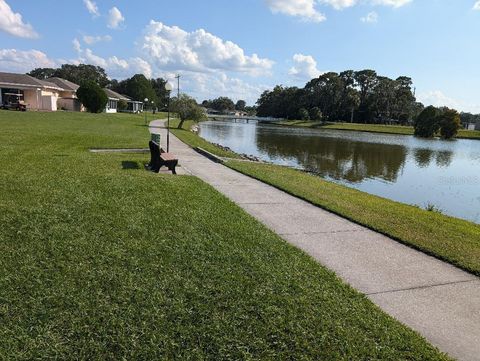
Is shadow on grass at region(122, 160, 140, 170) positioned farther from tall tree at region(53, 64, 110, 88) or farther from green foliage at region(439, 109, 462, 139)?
tall tree at region(53, 64, 110, 88)

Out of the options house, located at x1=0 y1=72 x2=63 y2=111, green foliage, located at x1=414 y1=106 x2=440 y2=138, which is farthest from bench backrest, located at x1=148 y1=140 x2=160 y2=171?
green foliage, located at x1=414 y1=106 x2=440 y2=138

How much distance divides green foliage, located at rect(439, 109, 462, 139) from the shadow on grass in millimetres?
72174

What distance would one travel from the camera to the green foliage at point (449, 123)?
6981 centimetres

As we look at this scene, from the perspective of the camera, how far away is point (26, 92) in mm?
51156

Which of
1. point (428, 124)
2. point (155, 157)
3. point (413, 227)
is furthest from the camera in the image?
point (428, 124)

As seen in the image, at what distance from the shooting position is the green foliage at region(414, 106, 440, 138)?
233ft

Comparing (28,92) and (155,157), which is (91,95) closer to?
(28,92)

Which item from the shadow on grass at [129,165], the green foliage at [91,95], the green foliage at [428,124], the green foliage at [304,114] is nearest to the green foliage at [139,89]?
the green foliage at [304,114]

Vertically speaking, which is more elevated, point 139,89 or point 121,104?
point 139,89

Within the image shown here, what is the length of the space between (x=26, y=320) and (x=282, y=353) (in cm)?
218

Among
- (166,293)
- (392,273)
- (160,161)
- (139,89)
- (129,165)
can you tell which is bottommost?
(392,273)

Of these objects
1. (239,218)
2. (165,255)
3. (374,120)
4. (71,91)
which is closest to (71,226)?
(165,255)

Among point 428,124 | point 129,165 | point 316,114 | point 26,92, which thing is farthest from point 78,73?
point 129,165

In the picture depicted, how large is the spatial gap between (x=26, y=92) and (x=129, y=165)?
48707mm
